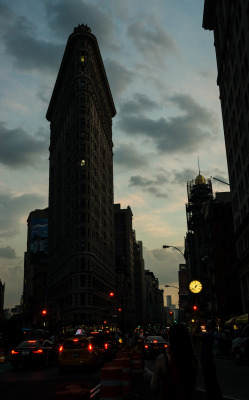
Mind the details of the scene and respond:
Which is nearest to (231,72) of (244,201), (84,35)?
(244,201)

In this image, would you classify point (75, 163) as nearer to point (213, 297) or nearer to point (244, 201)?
point (213, 297)

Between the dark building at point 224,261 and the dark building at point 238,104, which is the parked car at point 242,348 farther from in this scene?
the dark building at point 224,261

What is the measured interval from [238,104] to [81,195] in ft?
174

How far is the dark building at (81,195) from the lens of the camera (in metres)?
96.9

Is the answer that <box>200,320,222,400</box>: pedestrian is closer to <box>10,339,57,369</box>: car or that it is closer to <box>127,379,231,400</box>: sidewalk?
<box>127,379,231,400</box>: sidewalk

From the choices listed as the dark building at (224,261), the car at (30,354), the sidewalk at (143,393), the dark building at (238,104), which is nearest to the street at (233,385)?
the sidewalk at (143,393)

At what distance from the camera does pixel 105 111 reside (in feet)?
462

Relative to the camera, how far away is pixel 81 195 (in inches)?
3915

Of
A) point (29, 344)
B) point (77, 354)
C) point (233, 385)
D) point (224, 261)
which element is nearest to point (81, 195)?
point (224, 261)

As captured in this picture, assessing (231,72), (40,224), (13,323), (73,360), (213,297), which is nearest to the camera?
(73,360)

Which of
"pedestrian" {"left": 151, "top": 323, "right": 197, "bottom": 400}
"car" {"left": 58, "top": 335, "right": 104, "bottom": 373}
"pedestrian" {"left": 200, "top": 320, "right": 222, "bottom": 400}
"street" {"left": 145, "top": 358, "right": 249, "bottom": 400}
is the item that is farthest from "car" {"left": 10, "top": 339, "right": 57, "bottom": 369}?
"pedestrian" {"left": 151, "top": 323, "right": 197, "bottom": 400}

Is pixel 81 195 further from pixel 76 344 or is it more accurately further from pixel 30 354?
pixel 76 344

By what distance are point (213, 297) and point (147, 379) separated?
75.8 meters

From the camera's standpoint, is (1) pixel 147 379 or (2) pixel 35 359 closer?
(1) pixel 147 379
